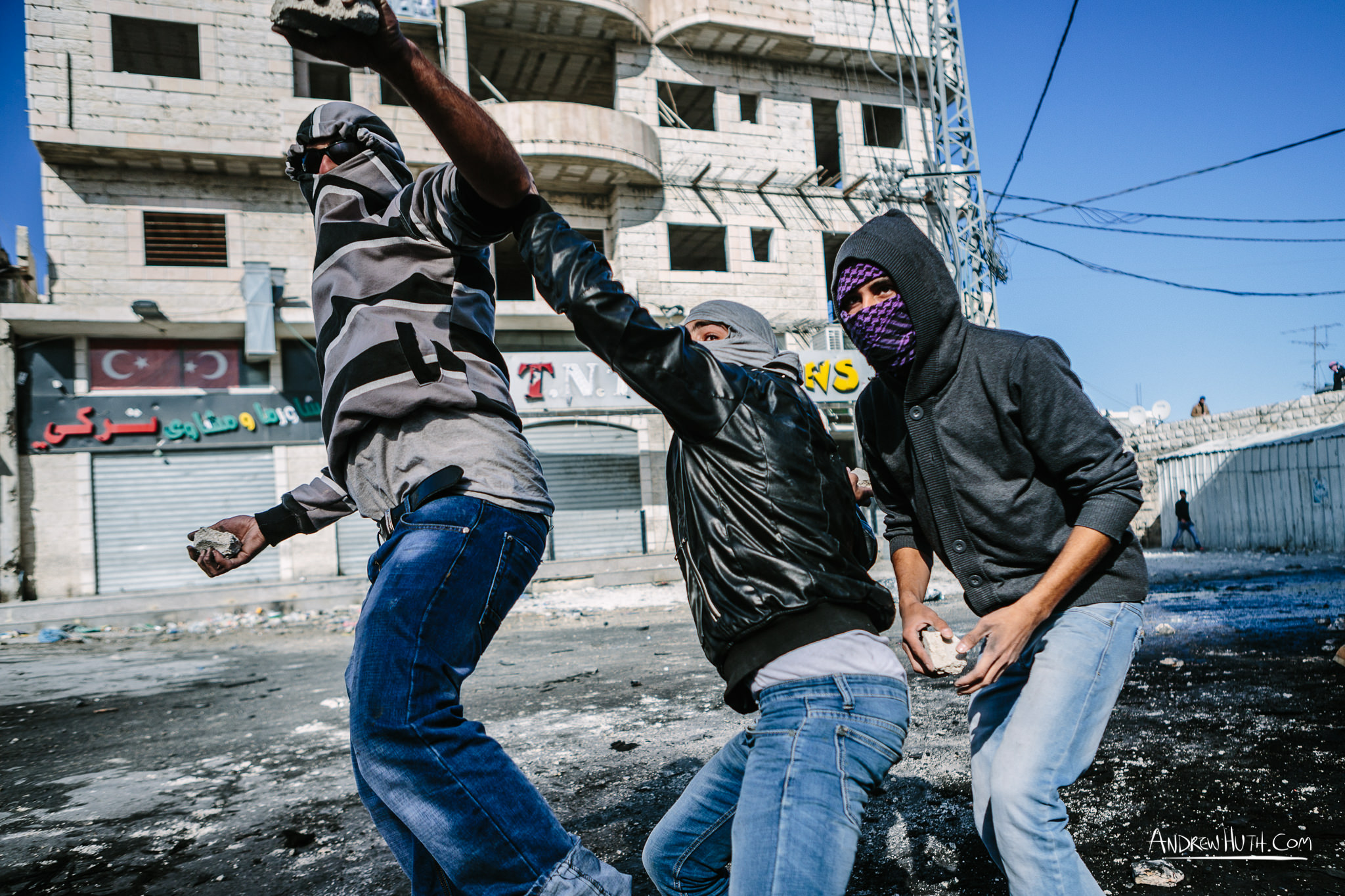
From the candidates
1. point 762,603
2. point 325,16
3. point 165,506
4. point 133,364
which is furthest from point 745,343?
point 133,364

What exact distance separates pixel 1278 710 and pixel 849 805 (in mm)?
4071

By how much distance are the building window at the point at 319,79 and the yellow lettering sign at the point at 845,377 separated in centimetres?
1233

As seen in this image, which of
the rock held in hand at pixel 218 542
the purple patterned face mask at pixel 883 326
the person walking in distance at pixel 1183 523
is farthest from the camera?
the person walking in distance at pixel 1183 523

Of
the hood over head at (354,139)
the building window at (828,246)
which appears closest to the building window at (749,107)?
the building window at (828,246)

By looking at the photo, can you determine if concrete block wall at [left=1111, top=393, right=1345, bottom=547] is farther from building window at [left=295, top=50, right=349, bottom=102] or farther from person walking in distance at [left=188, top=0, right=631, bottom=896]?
person walking in distance at [left=188, top=0, right=631, bottom=896]

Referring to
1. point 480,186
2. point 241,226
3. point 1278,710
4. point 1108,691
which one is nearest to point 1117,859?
point 1108,691

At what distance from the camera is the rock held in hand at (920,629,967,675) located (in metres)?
1.72

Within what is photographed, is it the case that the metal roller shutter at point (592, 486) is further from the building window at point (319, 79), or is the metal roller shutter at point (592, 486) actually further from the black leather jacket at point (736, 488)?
the black leather jacket at point (736, 488)

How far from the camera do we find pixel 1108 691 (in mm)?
1881

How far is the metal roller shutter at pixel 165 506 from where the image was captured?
51.4ft

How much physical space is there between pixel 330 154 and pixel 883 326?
1.47m

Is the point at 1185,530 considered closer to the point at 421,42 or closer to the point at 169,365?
the point at 421,42

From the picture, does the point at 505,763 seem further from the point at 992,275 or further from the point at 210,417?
the point at 992,275

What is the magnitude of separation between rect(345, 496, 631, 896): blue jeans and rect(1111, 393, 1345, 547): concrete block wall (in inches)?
806
